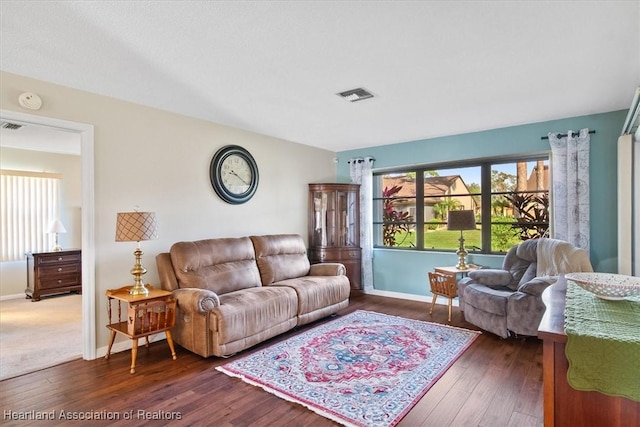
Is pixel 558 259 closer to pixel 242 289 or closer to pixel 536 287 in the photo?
pixel 536 287

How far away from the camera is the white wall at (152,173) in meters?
3.13

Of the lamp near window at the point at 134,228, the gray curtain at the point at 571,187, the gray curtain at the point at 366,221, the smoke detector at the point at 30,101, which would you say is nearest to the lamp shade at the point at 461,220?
the gray curtain at the point at 571,187

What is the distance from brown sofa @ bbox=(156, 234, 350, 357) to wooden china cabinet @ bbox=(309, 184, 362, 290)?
731 millimetres

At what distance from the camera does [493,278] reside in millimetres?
3930

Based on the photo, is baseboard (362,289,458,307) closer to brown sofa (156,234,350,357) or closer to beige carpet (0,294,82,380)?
brown sofa (156,234,350,357)

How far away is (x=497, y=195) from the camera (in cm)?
466

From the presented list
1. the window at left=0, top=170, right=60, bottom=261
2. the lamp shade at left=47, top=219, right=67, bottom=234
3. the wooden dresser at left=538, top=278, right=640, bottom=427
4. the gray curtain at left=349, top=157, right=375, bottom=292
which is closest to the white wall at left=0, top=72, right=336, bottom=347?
the gray curtain at left=349, top=157, right=375, bottom=292

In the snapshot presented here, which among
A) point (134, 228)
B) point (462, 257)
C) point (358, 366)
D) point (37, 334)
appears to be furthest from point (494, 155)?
point (37, 334)

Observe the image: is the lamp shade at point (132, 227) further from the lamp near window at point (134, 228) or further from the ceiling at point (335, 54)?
the ceiling at point (335, 54)

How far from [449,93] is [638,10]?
4.70ft

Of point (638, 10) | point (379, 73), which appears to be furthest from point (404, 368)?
point (638, 10)

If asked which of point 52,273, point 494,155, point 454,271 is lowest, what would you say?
point 52,273

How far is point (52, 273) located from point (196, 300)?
4.09 m

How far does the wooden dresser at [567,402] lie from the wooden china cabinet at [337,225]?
4259 millimetres
